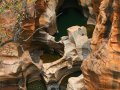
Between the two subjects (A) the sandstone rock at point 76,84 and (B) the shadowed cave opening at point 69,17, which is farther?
(B) the shadowed cave opening at point 69,17

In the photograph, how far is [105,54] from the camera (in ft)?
61.8

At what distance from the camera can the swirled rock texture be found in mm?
18341

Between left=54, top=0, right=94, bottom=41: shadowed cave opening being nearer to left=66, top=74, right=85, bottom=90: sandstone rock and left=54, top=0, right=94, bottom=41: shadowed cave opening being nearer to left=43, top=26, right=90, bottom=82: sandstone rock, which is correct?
left=43, top=26, right=90, bottom=82: sandstone rock

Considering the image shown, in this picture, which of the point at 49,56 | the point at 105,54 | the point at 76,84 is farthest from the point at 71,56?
the point at 105,54

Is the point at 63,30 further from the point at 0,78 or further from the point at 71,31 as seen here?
the point at 0,78

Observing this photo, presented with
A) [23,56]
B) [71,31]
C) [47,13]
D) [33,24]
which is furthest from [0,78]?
[47,13]

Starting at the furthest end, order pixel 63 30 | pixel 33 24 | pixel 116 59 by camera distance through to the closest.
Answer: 1. pixel 63 30
2. pixel 33 24
3. pixel 116 59

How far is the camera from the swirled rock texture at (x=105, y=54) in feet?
60.2

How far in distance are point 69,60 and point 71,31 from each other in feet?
7.09

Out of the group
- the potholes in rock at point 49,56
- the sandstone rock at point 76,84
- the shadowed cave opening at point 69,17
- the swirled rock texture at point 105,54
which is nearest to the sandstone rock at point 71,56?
the potholes in rock at point 49,56

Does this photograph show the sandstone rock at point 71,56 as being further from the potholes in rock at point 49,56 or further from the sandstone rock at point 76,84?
the sandstone rock at point 76,84

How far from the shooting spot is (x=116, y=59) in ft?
60.0

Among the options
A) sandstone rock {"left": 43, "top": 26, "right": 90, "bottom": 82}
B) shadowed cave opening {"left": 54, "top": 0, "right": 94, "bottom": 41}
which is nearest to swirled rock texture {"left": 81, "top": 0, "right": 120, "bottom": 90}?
sandstone rock {"left": 43, "top": 26, "right": 90, "bottom": 82}

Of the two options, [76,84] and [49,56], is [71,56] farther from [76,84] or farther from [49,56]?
[76,84]
